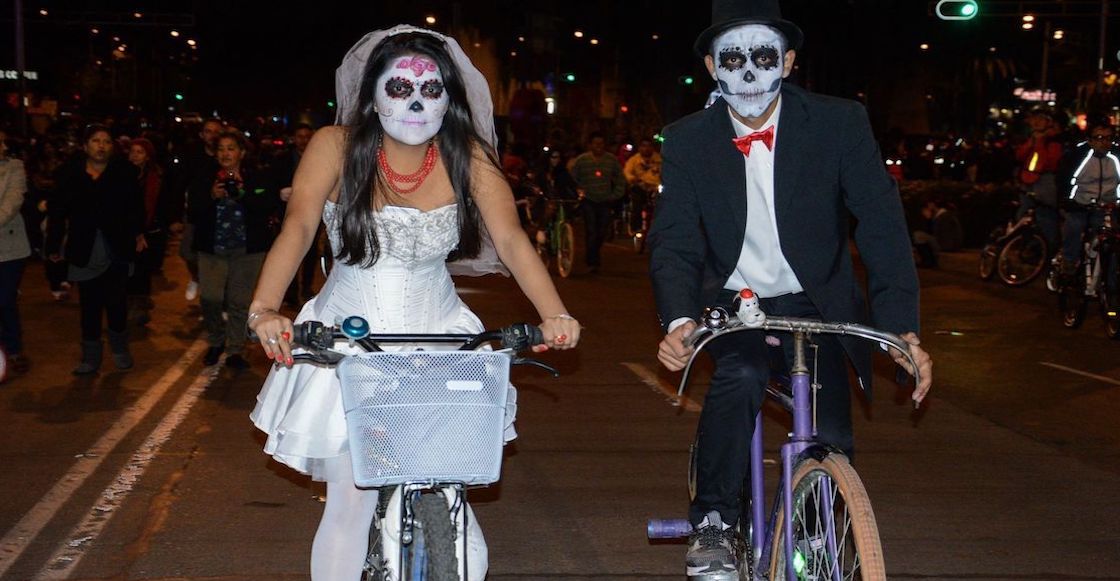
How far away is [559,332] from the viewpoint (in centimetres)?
385

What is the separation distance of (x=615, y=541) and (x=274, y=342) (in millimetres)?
2914

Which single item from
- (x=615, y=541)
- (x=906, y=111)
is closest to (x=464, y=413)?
(x=615, y=541)

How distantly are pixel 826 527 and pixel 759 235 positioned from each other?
3.39 ft

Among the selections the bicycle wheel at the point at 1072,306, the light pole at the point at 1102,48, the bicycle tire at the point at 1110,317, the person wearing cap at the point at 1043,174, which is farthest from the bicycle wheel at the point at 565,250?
the light pole at the point at 1102,48

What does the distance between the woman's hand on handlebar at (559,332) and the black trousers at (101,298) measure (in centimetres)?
743

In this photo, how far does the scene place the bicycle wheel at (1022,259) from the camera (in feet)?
55.2

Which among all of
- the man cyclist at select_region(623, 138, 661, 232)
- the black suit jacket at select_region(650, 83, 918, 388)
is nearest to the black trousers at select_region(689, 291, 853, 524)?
the black suit jacket at select_region(650, 83, 918, 388)

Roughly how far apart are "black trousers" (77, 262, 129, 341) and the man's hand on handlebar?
739 centimetres

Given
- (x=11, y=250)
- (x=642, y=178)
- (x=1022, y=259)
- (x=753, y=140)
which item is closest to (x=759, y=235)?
(x=753, y=140)

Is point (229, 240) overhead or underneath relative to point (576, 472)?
overhead

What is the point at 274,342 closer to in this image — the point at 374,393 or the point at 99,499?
the point at 374,393

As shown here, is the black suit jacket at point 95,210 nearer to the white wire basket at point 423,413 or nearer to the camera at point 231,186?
the camera at point 231,186

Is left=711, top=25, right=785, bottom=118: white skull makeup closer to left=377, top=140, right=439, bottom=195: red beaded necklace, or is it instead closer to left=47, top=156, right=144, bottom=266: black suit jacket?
left=377, top=140, right=439, bottom=195: red beaded necklace

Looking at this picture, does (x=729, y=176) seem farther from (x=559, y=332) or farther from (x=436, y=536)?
(x=436, y=536)
